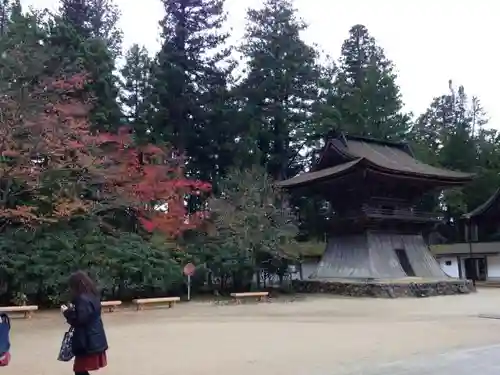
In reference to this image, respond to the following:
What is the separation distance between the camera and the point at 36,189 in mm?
17250

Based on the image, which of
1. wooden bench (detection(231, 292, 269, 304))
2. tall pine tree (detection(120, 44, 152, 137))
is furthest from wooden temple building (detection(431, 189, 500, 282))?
tall pine tree (detection(120, 44, 152, 137))

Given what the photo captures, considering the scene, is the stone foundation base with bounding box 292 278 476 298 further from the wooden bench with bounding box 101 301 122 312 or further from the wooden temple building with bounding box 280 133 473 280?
the wooden bench with bounding box 101 301 122 312

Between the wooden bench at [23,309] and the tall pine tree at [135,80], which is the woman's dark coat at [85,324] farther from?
the tall pine tree at [135,80]

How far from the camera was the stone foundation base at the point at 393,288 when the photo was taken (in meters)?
20.5

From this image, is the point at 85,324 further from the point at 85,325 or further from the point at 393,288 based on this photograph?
the point at 393,288

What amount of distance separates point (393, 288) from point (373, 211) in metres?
4.13

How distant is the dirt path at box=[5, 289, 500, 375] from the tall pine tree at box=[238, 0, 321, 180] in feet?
61.7

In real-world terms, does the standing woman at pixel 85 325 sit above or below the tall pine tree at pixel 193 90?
below

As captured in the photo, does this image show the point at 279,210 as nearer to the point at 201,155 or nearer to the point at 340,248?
the point at 340,248

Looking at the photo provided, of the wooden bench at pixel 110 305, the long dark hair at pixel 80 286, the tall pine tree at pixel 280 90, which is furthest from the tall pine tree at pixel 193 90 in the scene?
the long dark hair at pixel 80 286

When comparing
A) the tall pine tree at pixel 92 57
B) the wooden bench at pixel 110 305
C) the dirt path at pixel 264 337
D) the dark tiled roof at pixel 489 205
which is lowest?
the dirt path at pixel 264 337

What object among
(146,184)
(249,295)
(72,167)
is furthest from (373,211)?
(72,167)

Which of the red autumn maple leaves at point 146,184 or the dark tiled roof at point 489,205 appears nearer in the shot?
the red autumn maple leaves at point 146,184

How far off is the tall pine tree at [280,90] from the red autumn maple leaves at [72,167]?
1102cm
